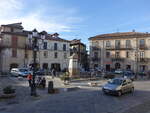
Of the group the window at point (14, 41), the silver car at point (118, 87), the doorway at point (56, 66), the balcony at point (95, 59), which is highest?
the window at point (14, 41)

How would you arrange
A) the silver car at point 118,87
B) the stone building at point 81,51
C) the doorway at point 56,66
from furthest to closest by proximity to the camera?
the stone building at point 81,51 → the doorway at point 56,66 → the silver car at point 118,87

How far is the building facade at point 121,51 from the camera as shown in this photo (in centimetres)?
4731

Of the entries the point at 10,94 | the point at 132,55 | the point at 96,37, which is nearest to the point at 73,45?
the point at 96,37

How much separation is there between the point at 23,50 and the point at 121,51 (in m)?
26.7

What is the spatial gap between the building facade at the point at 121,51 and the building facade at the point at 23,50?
9.49 meters

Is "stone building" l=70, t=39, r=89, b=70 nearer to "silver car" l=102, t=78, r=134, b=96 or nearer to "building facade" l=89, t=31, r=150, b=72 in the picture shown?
"building facade" l=89, t=31, r=150, b=72

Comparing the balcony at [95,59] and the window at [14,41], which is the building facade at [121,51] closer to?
the balcony at [95,59]

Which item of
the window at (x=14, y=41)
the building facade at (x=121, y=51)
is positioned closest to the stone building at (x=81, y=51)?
the building facade at (x=121, y=51)

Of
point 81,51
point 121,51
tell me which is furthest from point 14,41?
point 121,51

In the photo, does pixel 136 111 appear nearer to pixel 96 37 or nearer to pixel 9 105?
pixel 9 105

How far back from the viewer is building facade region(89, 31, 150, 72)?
4731 centimetres

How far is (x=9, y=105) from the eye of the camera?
1123 centimetres

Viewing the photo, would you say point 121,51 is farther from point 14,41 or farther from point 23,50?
point 14,41

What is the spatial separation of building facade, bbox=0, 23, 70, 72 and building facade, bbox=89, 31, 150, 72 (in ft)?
31.1
